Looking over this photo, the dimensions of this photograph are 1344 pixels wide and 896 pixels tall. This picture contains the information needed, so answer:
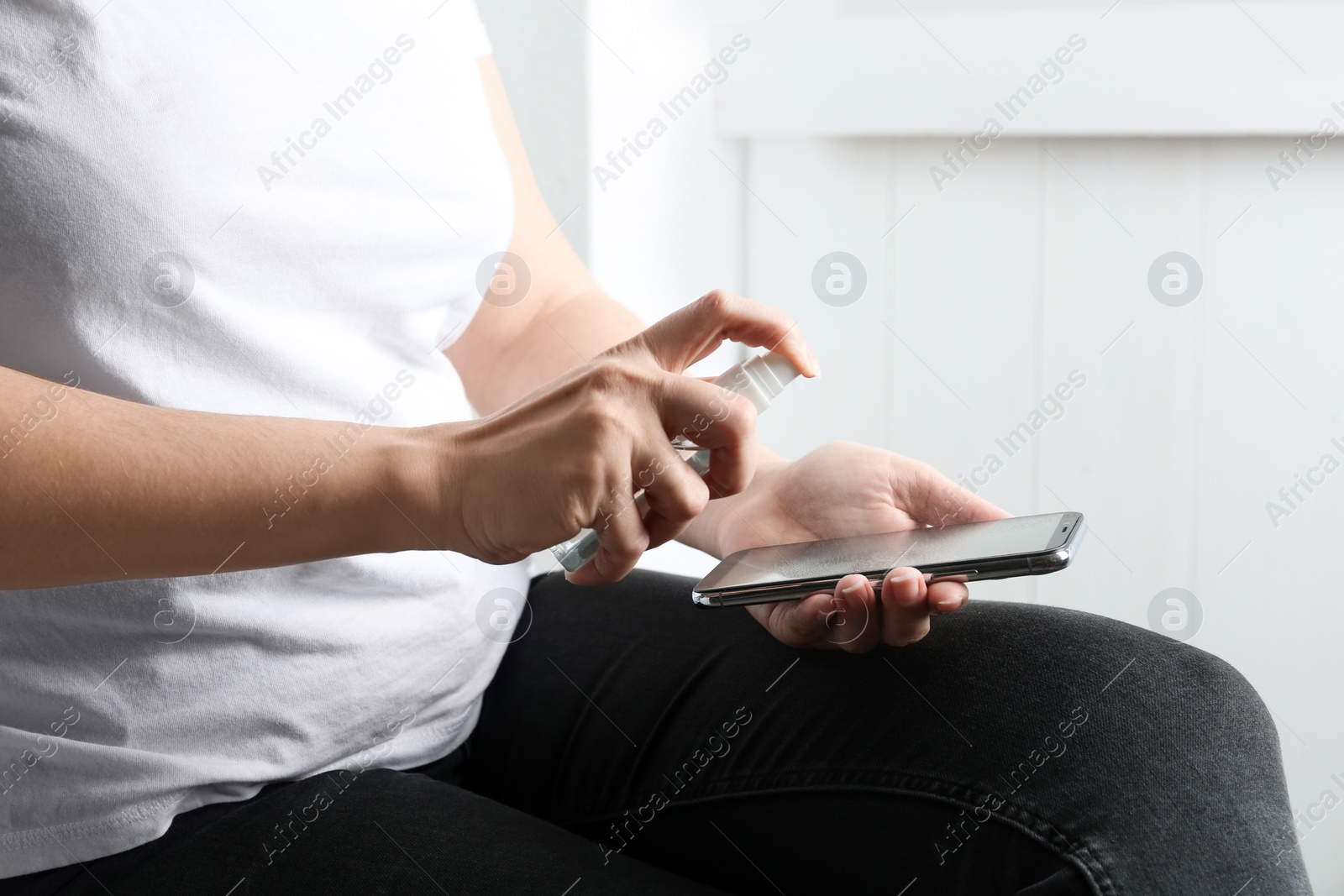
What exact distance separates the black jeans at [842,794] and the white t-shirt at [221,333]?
34 mm

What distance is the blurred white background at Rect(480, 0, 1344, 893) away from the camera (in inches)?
41.6

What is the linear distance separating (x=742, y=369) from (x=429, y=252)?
225mm

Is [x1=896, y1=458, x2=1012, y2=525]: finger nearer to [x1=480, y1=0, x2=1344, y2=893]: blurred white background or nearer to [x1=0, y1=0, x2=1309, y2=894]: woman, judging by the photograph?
[x1=0, y1=0, x2=1309, y2=894]: woman

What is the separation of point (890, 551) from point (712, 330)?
0.56 feet

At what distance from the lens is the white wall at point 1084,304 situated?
42.1 inches

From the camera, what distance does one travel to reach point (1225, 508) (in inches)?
44.6

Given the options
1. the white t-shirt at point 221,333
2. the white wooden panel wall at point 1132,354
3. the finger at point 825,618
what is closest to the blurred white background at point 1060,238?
the white wooden panel wall at point 1132,354

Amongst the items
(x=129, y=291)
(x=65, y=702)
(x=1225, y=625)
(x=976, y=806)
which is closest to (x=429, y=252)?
(x=129, y=291)

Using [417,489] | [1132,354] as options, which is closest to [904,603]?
[417,489]

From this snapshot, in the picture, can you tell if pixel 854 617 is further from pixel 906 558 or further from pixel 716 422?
pixel 716 422

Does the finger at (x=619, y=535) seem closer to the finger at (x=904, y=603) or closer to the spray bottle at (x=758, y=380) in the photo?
the spray bottle at (x=758, y=380)

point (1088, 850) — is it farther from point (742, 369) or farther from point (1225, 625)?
point (1225, 625)

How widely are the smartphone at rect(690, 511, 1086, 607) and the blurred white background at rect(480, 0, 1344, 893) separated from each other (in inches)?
25.2

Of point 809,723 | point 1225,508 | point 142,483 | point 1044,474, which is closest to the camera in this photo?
point 142,483
